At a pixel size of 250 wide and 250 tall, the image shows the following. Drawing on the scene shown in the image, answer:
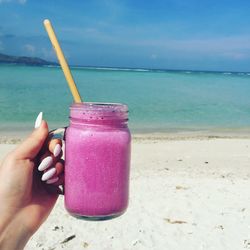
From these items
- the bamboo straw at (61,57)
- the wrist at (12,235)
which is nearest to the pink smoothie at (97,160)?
the bamboo straw at (61,57)

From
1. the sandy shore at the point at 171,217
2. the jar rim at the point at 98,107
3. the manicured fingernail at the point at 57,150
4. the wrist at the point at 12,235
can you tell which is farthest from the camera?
the sandy shore at the point at 171,217

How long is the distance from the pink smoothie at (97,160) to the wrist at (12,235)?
0.36 meters

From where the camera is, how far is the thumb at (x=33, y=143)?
2.11 m

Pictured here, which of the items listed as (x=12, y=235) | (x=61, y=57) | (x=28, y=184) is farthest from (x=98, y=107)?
(x=12, y=235)

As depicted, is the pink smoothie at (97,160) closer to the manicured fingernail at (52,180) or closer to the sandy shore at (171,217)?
the manicured fingernail at (52,180)

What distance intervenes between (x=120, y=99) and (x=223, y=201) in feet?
67.5

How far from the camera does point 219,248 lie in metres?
4.75

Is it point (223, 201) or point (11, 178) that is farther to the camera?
point (223, 201)

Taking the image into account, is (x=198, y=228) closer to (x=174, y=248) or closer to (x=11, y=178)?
(x=174, y=248)

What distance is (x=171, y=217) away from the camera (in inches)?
218

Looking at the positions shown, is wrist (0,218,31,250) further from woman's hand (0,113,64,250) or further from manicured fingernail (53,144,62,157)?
manicured fingernail (53,144,62,157)

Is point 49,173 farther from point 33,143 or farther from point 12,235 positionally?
point 12,235

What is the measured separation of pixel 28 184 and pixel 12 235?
25 cm

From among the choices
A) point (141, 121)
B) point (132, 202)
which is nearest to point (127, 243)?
point (132, 202)
